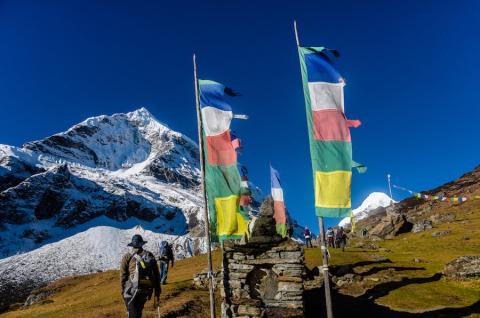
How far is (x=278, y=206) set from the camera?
30.0 meters

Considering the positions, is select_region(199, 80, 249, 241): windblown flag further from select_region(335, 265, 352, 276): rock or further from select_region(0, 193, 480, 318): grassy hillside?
select_region(335, 265, 352, 276): rock

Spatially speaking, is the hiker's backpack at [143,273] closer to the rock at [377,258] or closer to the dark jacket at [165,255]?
the dark jacket at [165,255]

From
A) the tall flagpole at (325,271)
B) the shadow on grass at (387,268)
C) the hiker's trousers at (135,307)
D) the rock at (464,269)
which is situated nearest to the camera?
the hiker's trousers at (135,307)

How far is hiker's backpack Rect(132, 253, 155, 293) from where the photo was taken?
12.7m

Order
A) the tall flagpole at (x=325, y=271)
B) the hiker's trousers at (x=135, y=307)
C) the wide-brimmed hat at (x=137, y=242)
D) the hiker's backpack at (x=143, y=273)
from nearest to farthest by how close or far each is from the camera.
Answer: the hiker's trousers at (x=135, y=307) → the hiker's backpack at (x=143, y=273) → the tall flagpole at (x=325, y=271) → the wide-brimmed hat at (x=137, y=242)

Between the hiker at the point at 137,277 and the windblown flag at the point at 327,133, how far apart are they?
5700 millimetres

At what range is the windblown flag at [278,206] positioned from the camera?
29.8 meters

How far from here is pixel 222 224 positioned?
1850 centimetres

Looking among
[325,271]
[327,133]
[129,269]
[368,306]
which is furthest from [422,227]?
[129,269]

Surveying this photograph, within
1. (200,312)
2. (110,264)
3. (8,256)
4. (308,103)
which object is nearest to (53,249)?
(8,256)

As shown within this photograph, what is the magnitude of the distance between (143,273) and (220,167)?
23.6 ft

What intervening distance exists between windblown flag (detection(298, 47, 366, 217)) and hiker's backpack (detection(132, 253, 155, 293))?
5.69 meters

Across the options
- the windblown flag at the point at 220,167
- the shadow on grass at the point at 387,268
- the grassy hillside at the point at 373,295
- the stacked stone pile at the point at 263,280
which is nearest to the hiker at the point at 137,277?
the windblown flag at the point at 220,167

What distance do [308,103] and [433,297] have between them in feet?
58.4
